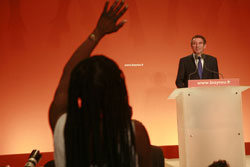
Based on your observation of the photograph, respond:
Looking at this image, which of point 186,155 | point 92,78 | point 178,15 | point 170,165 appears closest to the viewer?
point 92,78

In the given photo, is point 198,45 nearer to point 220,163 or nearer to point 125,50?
point 125,50

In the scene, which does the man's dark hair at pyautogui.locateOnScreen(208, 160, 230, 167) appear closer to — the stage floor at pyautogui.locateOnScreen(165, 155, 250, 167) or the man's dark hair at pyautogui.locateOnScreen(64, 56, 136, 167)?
the stage floor at pyautogui.locateOnScreen(165, 155, 250, 167)

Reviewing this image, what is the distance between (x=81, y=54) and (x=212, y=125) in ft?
7.59

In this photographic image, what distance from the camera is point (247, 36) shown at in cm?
548

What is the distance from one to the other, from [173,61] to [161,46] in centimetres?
33

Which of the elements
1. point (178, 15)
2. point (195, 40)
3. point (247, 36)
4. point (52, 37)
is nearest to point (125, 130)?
point (195, 40)

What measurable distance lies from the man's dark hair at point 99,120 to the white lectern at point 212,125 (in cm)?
219

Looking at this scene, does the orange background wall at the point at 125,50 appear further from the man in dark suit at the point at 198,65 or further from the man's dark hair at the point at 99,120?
the man's dark hair at the point at 99,120

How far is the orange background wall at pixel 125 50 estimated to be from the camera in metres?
4.90

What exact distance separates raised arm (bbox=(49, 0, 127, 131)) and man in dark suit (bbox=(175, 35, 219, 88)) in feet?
9.62

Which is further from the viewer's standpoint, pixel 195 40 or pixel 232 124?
pixel 195 40

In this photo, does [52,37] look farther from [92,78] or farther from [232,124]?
[92,78]

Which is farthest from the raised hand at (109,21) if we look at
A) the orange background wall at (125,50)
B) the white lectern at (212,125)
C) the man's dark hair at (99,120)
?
the orange background wall at (125,50)

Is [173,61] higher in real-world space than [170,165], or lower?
higher
